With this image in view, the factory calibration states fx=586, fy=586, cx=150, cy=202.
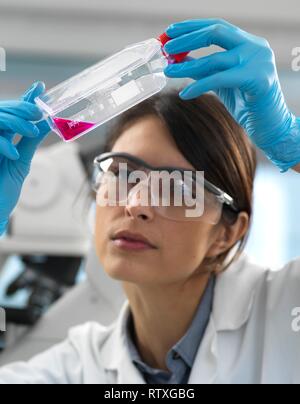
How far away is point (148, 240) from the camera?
1.34 meters

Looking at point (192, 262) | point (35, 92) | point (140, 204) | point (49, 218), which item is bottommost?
point (49, 218)

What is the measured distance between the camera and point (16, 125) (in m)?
1.24

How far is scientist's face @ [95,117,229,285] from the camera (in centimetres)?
134

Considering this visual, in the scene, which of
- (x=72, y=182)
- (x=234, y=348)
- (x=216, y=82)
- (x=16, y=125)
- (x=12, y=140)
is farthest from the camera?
(x=72, y=182)

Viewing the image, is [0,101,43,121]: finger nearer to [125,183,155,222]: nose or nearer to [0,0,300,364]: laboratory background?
[125,183,155,222]: nose

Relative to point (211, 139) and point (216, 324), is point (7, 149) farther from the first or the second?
point (216, 324)

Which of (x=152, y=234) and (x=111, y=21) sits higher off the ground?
(x=111, y=21)

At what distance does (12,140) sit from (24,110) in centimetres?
12

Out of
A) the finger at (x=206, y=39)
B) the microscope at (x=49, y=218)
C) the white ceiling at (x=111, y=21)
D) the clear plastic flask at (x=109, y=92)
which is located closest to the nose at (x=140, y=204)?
the clear plastic flask at (x=109, y=92)

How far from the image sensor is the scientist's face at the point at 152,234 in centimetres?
134

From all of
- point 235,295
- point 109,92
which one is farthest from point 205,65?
point 235,295

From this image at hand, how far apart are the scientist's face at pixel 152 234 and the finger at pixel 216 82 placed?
0.28 m
